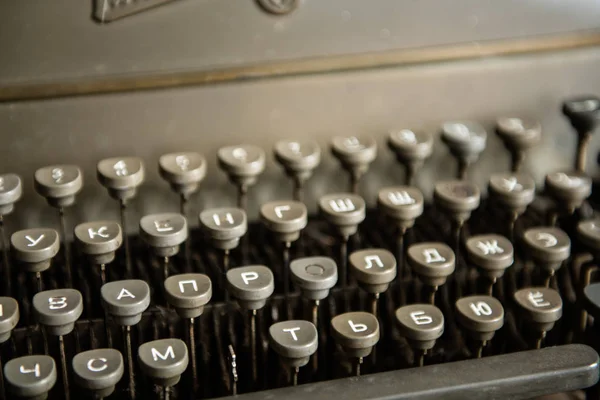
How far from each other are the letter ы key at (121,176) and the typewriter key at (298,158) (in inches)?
11.9

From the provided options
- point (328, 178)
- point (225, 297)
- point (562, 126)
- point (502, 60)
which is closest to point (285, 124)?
point (328, 178)

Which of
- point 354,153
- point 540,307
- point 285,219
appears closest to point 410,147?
point 354,153

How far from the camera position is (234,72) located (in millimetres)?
1747

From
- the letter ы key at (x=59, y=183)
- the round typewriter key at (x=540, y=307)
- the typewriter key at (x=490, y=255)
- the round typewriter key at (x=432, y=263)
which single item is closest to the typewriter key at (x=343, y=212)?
the round typewriter key at (x=432, y=263)

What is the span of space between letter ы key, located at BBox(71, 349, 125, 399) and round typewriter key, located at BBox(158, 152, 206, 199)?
392 millimetres

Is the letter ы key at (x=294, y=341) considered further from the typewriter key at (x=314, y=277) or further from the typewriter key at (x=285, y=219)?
the typewriter key at (x=285, y=219)

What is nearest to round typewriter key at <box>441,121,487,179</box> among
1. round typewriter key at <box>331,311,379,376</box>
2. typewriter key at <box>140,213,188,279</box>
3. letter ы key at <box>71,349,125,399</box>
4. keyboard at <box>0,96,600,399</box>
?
keyboard at <box>0,96,600,399</box>

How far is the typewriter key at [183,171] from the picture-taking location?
5.49ft

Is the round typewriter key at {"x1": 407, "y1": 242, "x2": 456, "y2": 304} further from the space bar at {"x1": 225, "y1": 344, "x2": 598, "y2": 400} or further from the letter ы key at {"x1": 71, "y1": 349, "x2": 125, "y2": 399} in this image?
the letter ы key at {"x1": 71, "y1": 349, "x2": 125, "y2": 399}

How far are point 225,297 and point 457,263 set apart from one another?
56 centimetres

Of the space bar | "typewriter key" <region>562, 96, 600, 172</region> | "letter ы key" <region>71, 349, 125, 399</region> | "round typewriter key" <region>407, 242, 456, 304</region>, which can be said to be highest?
"typewriter key" <region>562, 96, 600, 172</region>

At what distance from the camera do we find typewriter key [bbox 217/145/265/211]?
5.63ft

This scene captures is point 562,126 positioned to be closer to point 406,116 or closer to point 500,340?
point 406,116

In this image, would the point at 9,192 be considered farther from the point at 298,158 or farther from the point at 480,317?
the point at 480,317
